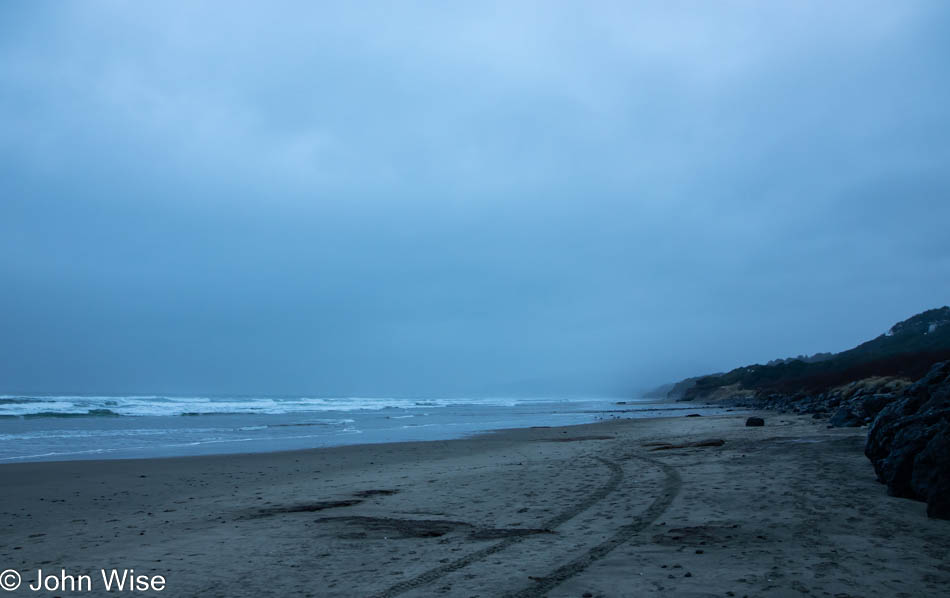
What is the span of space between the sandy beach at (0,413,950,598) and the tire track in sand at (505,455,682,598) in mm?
28

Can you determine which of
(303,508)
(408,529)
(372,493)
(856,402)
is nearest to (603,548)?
(408,529)

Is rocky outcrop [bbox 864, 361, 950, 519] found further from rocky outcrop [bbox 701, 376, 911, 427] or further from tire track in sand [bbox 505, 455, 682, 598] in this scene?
tire track in sand [bbox 505, 455, 682, 598]

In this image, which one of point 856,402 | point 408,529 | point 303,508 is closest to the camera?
point 408,529

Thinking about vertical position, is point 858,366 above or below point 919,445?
above

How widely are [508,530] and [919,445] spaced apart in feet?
19.2

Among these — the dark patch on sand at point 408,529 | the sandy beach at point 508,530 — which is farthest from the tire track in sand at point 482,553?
the dark patch on sand at point 408,529

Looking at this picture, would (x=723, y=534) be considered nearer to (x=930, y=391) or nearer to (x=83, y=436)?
(x=930, y=391)

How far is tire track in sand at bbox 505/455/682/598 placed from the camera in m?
5.36

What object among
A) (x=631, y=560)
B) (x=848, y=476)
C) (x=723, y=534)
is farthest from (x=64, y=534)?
(x=848, y=476)

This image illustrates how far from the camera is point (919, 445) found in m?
8.23

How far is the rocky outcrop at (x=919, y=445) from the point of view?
7.25 m

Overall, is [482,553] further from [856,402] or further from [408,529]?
[856,402]

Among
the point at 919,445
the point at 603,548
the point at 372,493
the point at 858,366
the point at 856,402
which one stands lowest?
the point at 372,493

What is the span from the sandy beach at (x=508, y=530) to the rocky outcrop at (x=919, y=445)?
0.31m
